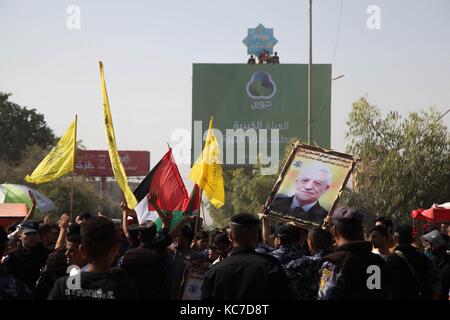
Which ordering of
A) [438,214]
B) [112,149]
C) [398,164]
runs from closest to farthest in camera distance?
[112,149], [438,214], [398,164]

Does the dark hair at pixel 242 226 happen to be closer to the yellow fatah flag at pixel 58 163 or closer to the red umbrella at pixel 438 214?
the yellow fatah flag at pixel 58 163

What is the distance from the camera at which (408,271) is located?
24.8 ft

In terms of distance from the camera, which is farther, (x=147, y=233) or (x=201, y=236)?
(x=201, y=236)

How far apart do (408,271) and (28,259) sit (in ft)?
12.2

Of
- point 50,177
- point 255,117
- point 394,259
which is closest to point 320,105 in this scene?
point 255,117

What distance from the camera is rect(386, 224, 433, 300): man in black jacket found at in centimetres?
754

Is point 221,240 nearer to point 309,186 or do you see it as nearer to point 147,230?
point 147,230

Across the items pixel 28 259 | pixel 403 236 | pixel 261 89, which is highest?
pixel 261 89

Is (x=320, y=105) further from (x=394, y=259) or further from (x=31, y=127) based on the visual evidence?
(x=394, y=259)

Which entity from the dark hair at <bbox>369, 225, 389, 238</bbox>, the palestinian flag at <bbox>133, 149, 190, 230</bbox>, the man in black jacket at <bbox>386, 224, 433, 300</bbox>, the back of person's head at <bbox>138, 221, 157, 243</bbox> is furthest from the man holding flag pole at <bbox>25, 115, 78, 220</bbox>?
the man in black jacket at <bbox>386, 224, 433, 300</bbox>

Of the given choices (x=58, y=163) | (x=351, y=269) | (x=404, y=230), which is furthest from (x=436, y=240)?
(x=58, y=163)

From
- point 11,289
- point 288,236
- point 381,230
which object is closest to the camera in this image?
point 11,289

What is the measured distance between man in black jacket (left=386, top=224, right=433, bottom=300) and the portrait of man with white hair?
314 centimetres

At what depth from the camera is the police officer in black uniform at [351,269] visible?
5.98m
